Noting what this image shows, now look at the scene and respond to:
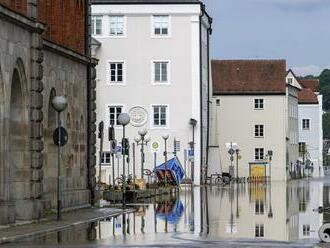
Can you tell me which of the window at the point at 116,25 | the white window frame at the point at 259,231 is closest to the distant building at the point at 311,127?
the window at the point at 116,25

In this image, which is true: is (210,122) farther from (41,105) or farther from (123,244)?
(123,244)

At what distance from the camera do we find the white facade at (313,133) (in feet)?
522

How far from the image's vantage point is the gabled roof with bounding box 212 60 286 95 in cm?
12325

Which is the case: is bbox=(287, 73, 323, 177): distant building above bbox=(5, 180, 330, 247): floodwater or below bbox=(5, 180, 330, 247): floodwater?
above

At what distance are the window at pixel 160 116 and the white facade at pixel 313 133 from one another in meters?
64.2

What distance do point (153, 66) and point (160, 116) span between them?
4.61 meters

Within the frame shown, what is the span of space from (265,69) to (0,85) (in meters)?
97.1

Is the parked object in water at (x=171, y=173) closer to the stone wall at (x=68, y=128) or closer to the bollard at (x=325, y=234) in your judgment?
the stone wall at (x=68, y=128)

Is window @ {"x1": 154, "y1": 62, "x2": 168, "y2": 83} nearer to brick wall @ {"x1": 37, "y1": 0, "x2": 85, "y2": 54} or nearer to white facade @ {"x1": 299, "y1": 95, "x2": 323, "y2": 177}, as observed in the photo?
brick wall @ {"x1": 37, "y1": 0, "x2": 85, "y2": 54}

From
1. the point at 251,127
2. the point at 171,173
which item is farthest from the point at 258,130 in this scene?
the point at 171,173

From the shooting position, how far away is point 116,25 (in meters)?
97.4

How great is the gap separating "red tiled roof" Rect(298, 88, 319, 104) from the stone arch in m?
129

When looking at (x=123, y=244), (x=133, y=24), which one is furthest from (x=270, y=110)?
(x=123, y=244)

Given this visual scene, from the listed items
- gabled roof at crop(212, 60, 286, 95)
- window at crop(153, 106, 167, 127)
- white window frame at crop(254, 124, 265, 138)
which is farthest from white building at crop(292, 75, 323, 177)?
window at crop(153, 106, 167, 127)
